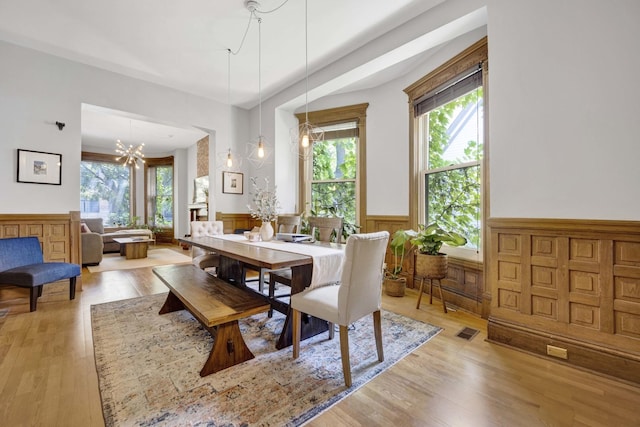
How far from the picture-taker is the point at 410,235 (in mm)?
3250

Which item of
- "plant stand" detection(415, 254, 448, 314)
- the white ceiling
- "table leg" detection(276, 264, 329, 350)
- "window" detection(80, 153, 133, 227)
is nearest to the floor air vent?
"plant stand" detection(415, 254, 448, 314)

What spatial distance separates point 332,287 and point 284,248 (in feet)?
1.98

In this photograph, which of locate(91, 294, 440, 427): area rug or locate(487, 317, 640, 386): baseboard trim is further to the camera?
locate(487, 317, 640, 386): baseboard trim

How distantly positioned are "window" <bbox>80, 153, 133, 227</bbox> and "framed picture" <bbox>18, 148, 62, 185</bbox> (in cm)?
538

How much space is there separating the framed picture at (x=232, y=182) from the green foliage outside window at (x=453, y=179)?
3.46 metres

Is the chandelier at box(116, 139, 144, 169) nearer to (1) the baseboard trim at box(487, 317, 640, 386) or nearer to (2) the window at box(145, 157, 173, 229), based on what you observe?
(2) the window at box(145, 157, 173, 229)

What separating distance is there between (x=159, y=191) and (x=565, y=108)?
9.77 meters

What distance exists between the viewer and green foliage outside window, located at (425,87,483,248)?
9.84 feet

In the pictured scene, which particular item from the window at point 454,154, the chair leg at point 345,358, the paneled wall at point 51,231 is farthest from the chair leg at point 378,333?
the paneled wall at point 51,231

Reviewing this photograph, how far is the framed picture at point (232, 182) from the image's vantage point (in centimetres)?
520

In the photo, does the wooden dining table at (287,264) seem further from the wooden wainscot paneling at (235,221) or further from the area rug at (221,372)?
the wooden wainscot paneling at (235,221)

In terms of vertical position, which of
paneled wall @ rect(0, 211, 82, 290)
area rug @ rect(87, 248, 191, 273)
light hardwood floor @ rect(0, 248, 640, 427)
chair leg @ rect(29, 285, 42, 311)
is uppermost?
paneled wall @ rect(0, 211, 82, 290)

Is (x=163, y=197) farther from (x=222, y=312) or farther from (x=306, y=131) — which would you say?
(x=222, y=312)

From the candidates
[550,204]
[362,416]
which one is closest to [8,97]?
[362,416]
